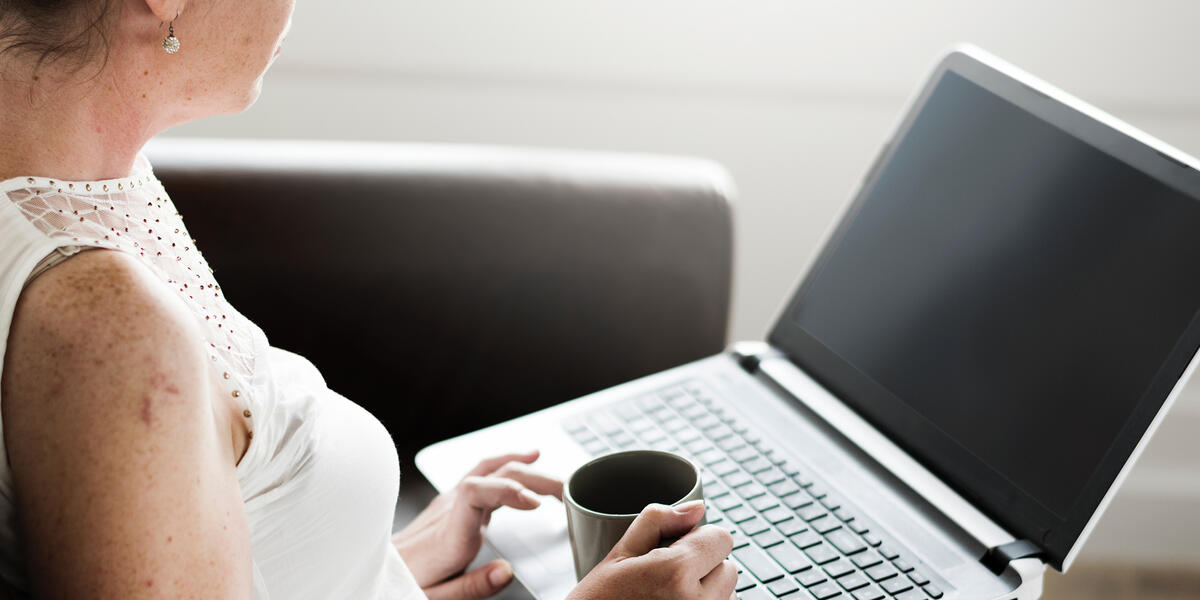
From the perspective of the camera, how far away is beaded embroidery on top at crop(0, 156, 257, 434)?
24.5 inches

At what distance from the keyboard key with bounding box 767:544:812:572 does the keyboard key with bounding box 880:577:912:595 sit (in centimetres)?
5

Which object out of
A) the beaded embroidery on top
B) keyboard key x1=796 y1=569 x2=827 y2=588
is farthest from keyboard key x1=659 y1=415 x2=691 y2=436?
the beaded embroidery on top

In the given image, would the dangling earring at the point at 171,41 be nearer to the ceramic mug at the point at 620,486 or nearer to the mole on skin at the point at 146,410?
the mole on skin at the point at 146,410

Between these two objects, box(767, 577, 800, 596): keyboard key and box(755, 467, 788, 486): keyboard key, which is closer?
box(767, 577, 800, 596): keyboard key

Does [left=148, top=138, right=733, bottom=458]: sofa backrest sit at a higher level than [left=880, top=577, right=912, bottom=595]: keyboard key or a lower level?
lower

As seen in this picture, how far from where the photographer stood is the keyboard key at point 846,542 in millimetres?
812

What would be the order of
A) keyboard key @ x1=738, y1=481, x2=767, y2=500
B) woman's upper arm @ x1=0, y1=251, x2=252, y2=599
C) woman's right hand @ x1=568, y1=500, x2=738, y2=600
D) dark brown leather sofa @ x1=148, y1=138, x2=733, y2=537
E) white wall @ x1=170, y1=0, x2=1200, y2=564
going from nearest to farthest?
woman's upper arm @ x1=0, y1=251, x2=252, y2=599 → woman's right hand @ x1=568, y1=500, x2=738, y2=600 → keyboard key @ x1=738, y1=481, x2=767, y2=500 → dark brown leather sofa @ x1=148, y1=138, x2=733, y2=537 → white wall @ x1=170, y1=0, x2=1200, y2=564

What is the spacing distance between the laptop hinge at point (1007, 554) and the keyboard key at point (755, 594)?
0.53 feet

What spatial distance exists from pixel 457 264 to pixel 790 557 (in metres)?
0.54

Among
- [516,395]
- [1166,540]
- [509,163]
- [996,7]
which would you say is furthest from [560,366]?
[1166,540]

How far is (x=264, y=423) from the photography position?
0.69 m

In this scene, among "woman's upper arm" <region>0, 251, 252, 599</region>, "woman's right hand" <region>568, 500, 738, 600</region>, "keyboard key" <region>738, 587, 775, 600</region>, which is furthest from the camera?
"keyboard key" <region>738, 587, 775, 600</region>

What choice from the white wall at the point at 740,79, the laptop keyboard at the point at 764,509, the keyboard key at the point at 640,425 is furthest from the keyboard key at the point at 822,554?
the white wall at the point at 740,79

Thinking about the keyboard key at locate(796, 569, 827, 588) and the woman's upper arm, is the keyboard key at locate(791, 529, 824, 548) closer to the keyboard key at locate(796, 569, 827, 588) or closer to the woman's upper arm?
the keyboard key at locate(796, 569, 827, 588)
